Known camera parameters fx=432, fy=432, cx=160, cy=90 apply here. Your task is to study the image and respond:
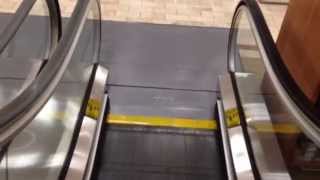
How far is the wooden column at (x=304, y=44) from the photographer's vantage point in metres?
2.34

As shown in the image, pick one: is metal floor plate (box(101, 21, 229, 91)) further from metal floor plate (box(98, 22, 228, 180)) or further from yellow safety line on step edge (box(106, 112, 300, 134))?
yellow safety line on step edge (box(106, 112, 300, 134))

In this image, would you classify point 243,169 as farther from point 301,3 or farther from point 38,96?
point 38,96

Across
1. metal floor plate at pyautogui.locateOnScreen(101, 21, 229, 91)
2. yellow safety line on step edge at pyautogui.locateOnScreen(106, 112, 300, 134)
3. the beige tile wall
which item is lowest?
yellow safety line on step edge at pyautogui.locateOnScreen(106, 112, 300, 134)

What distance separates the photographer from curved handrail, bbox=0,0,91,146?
128 cm

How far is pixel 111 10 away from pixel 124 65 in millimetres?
1194

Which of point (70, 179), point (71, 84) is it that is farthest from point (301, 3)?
point (70, 179)

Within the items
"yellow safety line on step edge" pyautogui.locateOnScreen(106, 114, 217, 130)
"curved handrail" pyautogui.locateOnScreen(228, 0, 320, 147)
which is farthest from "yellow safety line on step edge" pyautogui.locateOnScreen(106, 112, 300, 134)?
"curved handrail" pyautogui.locateOnScreen(228, 0, 320, 147)

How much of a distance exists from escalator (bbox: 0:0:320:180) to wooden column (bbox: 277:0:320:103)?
0.21 m

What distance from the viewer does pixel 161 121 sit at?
313 centimetres

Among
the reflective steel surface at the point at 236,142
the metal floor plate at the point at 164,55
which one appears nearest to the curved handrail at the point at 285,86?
the reflective steel surface at the point at 236,142

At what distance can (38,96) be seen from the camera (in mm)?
1476

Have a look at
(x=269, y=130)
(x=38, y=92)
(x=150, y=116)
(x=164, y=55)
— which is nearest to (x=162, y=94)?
(x=150, y=116)

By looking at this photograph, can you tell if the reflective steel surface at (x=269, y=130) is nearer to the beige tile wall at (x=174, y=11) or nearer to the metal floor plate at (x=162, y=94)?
the metal floor plate at (x=162, y=94)

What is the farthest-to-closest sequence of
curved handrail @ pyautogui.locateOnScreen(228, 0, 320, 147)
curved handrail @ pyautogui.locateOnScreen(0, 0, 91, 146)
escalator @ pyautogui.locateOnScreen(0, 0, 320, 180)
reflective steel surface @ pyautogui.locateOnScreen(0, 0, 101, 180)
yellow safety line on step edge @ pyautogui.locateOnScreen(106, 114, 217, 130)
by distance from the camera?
yellow safety line on step edge @ pyautogui.locateOnScreen(106, 114, 217, 130)
reflective steel surface @ pyautogui.locateOnScreen(0, 0, 101, 180)
escalator @ pyautogui.locateOnScreen(0, 0, 320, 180)
curved handrail @ pyautogui.locateOnScreen(228, 0, 320, 147)
curved handrail @ pyautogui.locateOnScreen(0, 0, 91, 146)
